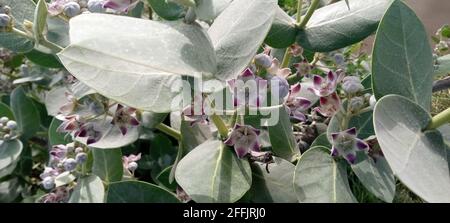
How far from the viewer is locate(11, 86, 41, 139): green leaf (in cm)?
115

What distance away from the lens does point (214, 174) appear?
0.65m

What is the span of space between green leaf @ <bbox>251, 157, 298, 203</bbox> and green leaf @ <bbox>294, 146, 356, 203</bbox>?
6 centimetres

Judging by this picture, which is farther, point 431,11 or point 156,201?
point 431,11

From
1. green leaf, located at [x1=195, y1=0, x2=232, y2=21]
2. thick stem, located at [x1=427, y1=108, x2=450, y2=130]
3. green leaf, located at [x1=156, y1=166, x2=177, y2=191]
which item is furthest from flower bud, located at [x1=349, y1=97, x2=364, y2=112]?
green leaf, located at [x1=156, y1=166, x2=177, y2=191]

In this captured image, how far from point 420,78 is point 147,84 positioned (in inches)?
13.1

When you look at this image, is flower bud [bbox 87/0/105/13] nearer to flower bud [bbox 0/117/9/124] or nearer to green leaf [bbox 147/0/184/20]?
green leaf [bbox 147/0/184/20]

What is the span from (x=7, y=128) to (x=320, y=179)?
2.29 feet

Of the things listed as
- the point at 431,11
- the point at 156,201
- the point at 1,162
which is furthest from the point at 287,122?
the point at 431,11

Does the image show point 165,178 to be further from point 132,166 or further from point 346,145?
point 346,145

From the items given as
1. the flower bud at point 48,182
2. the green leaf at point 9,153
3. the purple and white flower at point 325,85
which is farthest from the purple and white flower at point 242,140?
the green leaf at point 9,153

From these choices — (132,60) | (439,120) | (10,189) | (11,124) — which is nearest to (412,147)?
(439,120)

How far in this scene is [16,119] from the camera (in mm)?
1138

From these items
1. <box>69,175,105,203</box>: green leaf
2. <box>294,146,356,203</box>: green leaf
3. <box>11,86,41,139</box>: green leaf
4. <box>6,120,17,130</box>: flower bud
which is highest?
<box>294,146,356,203</box>: green leaf

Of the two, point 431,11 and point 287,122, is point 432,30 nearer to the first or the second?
point 431,11
